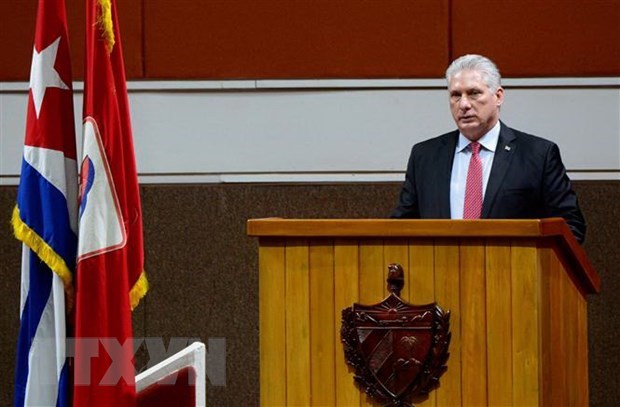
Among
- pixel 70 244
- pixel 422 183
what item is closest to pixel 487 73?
pixel 422 183

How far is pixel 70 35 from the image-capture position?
17.8ft

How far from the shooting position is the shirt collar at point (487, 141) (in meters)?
4.19

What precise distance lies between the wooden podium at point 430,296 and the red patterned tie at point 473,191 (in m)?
0.57

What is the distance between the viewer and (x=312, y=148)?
211 inches

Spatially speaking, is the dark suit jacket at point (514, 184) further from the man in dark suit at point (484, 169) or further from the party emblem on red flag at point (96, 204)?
the party emblem on red flag at point (96, 204)

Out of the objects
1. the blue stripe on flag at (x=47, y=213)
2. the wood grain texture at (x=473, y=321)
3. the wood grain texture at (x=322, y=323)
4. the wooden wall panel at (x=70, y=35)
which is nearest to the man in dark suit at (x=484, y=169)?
the wood grain texture at (x=473, y=321)

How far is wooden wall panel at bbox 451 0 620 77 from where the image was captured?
5.28 m

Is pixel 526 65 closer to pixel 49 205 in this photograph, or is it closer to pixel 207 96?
pixel 207 96

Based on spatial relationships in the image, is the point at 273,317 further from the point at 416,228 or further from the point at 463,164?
the point at 463,164

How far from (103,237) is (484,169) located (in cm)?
128

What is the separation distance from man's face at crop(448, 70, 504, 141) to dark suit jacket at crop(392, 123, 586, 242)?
78mm

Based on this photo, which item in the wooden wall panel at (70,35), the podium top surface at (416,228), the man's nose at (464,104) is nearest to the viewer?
the podium top surface at (416,228)

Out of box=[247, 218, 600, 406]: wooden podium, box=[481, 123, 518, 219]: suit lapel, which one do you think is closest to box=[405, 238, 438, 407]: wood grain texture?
box=[247, 218, 600, 406]: wooden podium

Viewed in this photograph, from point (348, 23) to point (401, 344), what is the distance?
227 cm
